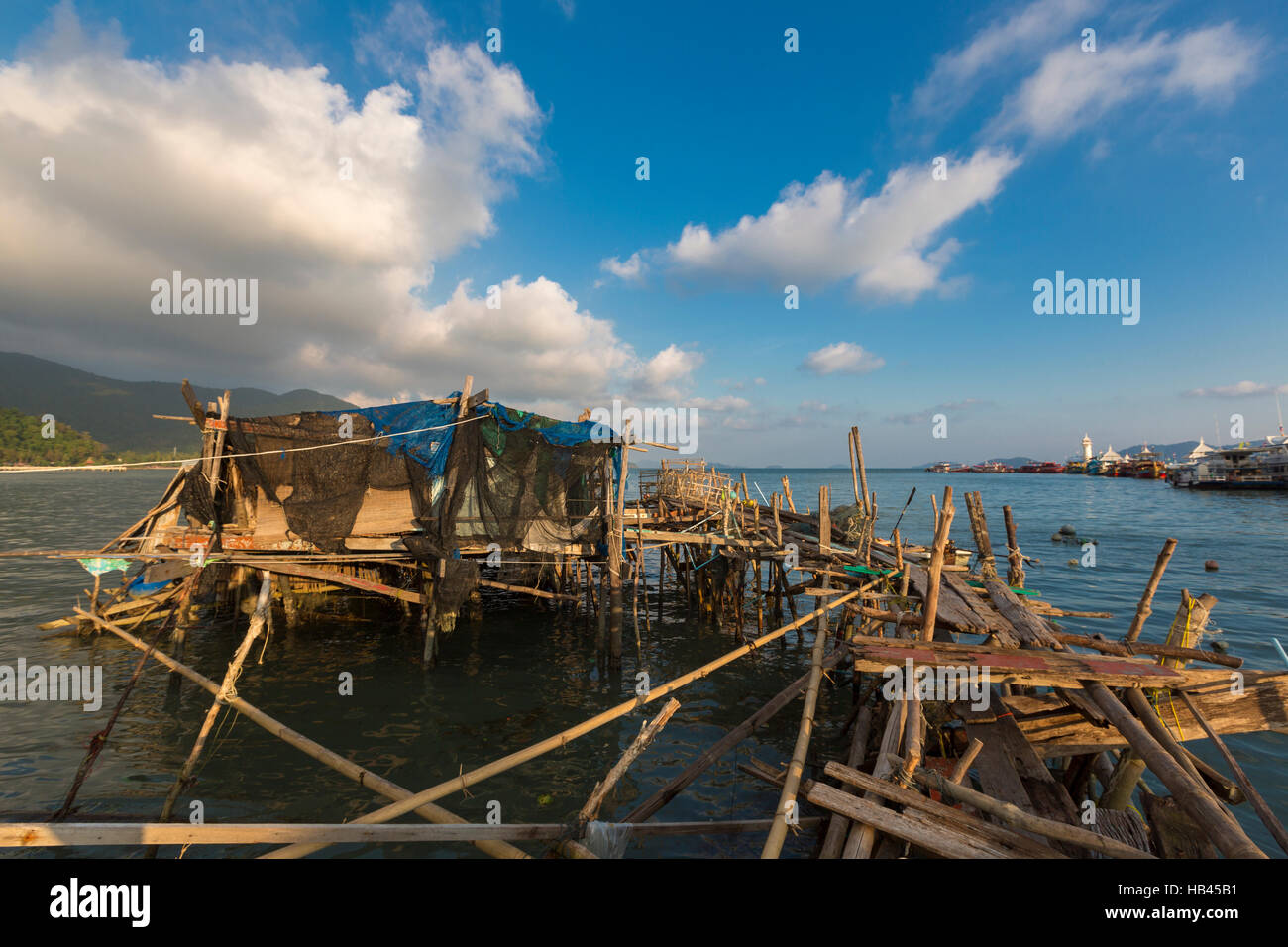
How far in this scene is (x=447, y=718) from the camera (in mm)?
11477

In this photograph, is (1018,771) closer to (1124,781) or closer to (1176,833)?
(1176,833)

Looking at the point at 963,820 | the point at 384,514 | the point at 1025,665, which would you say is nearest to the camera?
the point at 963,820

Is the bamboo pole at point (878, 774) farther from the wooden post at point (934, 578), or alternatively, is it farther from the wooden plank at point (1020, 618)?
the wooden plank at point (1020, 618)

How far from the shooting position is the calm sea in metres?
8.49

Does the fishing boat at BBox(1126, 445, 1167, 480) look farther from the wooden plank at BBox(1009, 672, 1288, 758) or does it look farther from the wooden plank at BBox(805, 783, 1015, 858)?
the wooden plank at BBox(805, 783, 1015, 858)

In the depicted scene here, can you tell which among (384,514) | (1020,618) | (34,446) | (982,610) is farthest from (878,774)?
(34,446)

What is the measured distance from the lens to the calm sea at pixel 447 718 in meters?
8.49

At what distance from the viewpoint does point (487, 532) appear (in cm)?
1405

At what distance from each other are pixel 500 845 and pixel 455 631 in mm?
13886

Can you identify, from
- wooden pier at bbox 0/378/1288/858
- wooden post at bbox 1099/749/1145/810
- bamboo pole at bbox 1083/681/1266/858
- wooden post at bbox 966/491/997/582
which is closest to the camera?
bamboo pole at bbox 1083/681/1266/858

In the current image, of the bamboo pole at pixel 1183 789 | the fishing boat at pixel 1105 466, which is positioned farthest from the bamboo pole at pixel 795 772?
the fishing boat at pixel 1105 466

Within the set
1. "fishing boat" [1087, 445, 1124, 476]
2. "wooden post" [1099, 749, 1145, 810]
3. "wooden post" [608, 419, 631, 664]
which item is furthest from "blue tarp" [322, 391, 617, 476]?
"fishing boat" [1087, 445, 1124, 476]

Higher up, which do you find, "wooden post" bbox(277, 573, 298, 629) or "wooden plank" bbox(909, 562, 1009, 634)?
"wooden plank" bbox(909, 562, 1009, 634)
